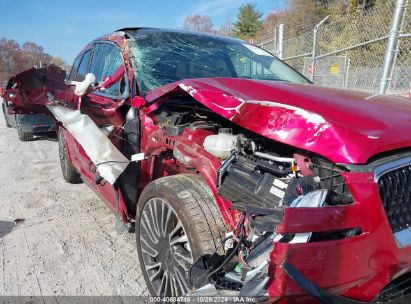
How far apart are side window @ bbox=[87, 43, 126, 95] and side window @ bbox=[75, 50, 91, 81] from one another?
276 mm

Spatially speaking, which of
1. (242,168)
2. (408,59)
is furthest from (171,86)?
(408,59)

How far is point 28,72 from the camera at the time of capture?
4.18 metres

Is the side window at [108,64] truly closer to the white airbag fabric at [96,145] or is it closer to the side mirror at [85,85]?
the side mirror at [85,85]

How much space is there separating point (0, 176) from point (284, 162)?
5.12 m

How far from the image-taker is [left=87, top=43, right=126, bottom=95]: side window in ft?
10.7

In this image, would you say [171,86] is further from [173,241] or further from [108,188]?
[108,188]

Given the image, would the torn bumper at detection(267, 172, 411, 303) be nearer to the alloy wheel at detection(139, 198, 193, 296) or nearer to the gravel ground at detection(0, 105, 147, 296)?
the alloy wheel at detection(139, 198, 193, 296)

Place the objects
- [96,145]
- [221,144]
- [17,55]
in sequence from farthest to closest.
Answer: [17,55] < [96,145] < [221,144]

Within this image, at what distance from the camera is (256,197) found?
185 centimetres

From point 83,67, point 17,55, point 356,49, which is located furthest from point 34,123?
point 17,55

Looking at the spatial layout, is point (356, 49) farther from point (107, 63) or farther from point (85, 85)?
point (85, 85)

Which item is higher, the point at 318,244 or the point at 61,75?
the point at 61,75

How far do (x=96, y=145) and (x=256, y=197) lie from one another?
1545 millimetres

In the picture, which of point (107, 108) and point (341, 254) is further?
point (107, 108)
